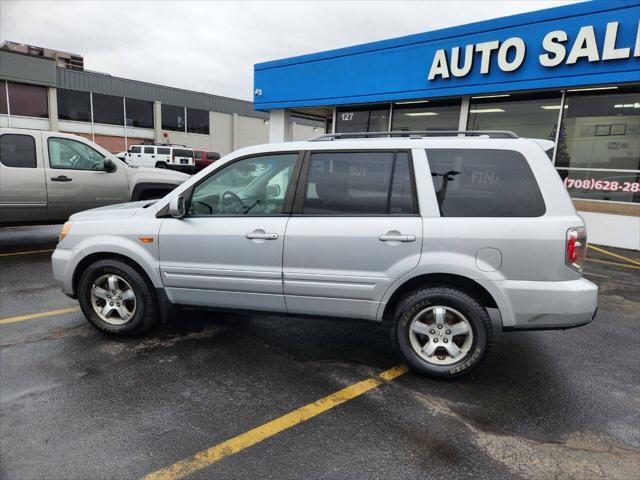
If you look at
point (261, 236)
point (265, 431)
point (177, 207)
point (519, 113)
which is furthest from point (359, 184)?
point (519, 113)

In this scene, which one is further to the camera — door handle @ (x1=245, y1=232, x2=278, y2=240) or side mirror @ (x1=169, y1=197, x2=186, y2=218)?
side mirror @ (x1=169, y1=197, x2=186, y2=218)

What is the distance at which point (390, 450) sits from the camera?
8.47ft

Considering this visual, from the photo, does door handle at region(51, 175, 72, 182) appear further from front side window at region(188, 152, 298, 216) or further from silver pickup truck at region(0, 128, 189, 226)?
front side window at region(188, 152, 298, 216)

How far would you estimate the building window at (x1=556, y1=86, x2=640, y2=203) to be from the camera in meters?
9.06

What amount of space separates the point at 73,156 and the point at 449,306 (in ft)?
22.9

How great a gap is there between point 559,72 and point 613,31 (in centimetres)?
109

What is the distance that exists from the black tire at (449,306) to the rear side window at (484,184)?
0.61m

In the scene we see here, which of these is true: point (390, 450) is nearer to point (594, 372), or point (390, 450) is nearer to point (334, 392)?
point (334, 392)

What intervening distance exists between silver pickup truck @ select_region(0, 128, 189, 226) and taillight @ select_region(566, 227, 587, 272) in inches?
265

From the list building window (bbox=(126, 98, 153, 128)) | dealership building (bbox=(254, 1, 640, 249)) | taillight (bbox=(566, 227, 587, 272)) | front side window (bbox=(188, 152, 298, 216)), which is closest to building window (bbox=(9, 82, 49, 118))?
building window (bbox=(126, 98, 153, 128))

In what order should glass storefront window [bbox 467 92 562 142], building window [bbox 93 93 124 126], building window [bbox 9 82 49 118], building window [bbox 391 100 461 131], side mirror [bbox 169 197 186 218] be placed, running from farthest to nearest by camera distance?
1. building window [bbox 93 93 124 126]
2. building window [bbox 9 82 49 118]
3. building window [bbox 391 100 461 131]
4. glass storefront window [bbox 467 92 562 142]
5. side mirror [bbox 169 197 186 218]

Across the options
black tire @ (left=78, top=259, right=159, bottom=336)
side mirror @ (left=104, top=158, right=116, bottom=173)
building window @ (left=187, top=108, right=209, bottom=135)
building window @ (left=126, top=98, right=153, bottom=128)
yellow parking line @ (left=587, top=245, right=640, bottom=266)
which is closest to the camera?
black tire @ (left=78, top=259, right=159, bottom=336)

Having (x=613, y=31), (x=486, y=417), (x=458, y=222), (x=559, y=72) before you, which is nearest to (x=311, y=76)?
(x=559, y=72)

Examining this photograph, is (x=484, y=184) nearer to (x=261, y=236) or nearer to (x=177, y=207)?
(x=261, y=236)
